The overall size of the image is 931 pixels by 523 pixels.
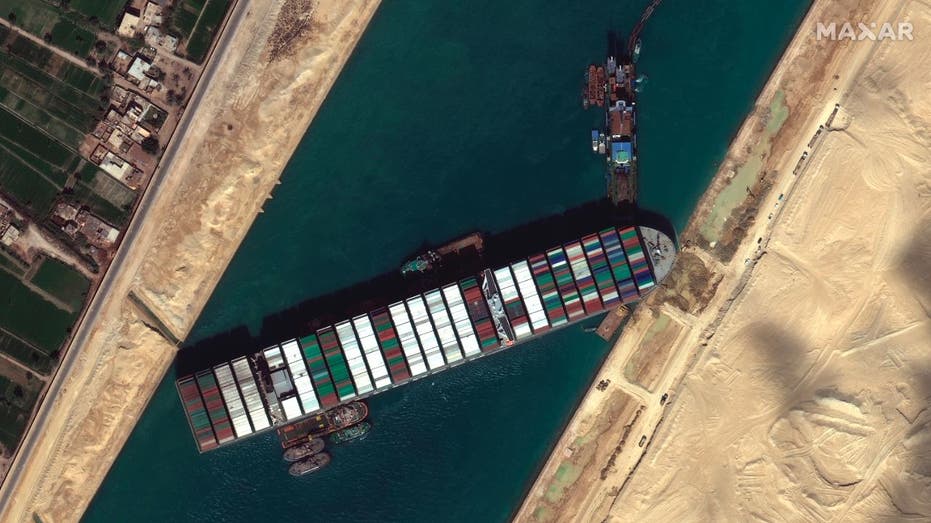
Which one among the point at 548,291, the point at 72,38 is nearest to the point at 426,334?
the point at 548,291

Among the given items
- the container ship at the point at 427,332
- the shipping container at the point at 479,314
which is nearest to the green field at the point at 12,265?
the container ship at the point at 427,332

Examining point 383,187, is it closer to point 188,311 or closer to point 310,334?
point 310,334

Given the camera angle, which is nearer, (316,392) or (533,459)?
A: (316,392)

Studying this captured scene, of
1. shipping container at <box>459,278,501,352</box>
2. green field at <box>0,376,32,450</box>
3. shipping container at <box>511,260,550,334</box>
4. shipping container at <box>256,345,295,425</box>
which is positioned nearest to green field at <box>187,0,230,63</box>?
shipping container at <box>256,345,295,425</box>

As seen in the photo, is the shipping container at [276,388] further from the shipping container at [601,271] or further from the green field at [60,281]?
the shipping container at [601,271]

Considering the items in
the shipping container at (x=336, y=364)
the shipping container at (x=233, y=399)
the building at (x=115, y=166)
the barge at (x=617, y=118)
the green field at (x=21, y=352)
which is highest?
the barge at (x=617, y=118)

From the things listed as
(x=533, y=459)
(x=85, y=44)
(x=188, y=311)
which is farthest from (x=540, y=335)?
(x=85, y=44)
